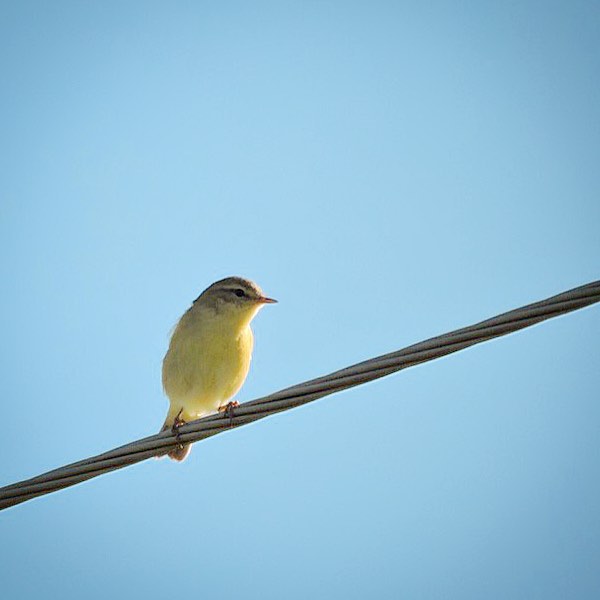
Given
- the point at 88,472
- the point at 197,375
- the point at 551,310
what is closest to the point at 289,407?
the point at 88,472

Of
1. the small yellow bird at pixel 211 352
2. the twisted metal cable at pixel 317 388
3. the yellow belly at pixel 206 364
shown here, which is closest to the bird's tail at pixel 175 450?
the small yellow bird at pixel 211 352

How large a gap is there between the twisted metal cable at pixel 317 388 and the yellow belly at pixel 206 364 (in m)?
3.19

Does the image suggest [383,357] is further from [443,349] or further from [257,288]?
[257,288]

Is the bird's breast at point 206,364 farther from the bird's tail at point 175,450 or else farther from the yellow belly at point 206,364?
the bird's tail at point 175,450

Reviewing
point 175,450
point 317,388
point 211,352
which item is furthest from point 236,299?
point 317,388

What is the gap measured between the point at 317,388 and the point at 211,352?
12.6 feet

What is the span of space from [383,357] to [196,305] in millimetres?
4751

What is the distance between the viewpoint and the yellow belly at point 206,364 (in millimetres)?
7402

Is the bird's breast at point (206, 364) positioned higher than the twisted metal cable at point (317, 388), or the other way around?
the bird's breast at point (206, 364)

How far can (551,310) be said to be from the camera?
3.34m

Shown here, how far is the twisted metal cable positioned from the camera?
11.0ft

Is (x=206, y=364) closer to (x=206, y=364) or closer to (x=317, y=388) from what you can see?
(x=206, y=364)

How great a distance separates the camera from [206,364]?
7.38 metres

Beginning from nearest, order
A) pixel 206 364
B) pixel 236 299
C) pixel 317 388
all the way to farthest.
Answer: pixel 317 388 < pixel 206 364 < pixel 236 299
